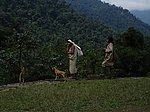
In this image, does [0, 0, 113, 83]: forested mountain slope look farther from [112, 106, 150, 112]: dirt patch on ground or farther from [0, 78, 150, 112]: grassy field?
[112, 106, 150, 112]: dirt patch on ground

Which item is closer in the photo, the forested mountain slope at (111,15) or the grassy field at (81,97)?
the grassy field at (81,97)

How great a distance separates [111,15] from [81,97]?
6467 inches

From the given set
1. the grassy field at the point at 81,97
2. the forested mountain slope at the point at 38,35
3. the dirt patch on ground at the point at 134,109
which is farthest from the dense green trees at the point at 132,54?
the dirt patch on ground at the point at 134,109

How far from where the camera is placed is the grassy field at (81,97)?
11.3 meters

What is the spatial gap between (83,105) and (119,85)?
12.5 feet

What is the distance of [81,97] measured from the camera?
12961 millimetres

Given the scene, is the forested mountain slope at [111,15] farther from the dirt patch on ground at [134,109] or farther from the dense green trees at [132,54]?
the dirt patch on ground at [134,109]

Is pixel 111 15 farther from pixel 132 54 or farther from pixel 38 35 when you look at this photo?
pixel 132 54

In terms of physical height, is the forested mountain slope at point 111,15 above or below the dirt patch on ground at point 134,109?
above

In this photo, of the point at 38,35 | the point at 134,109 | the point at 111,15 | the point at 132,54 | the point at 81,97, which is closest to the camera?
the point at 134,109

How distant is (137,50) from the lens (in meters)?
30.4

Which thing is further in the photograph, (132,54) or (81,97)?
(132,54)

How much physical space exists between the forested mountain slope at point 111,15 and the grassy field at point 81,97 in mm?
136233

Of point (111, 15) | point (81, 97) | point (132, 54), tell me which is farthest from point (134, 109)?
point (111, 15)
